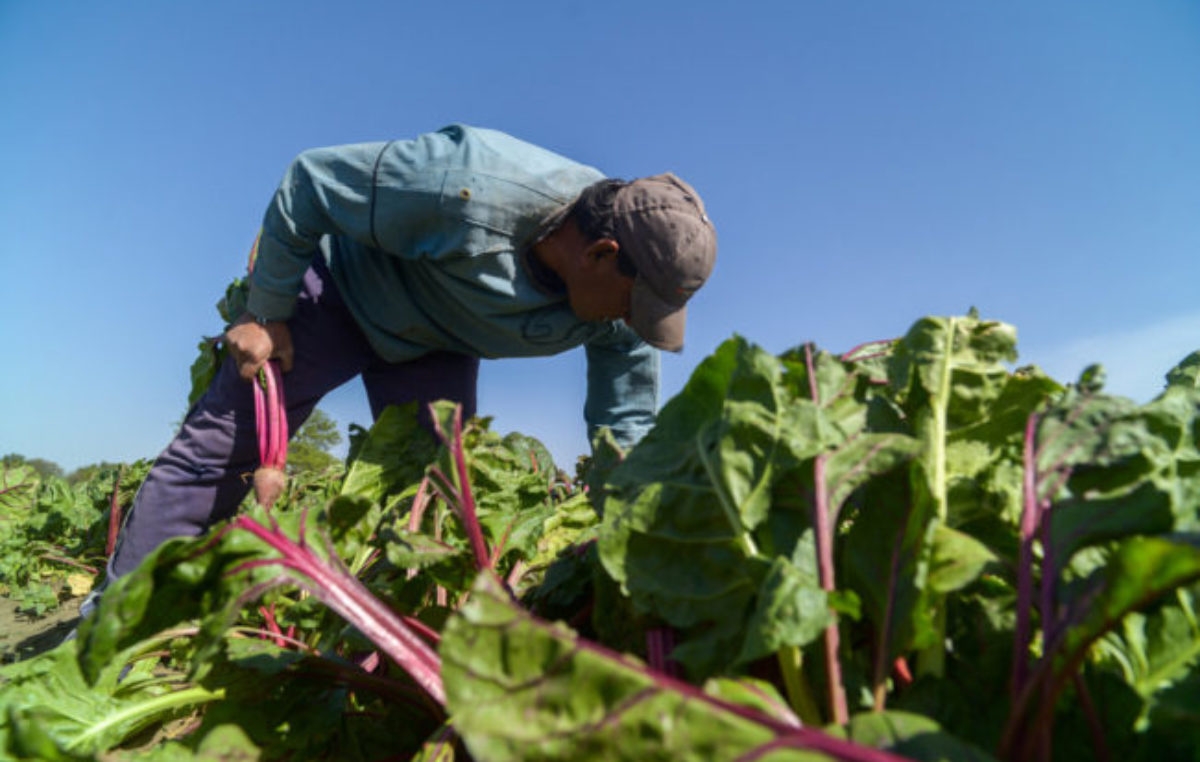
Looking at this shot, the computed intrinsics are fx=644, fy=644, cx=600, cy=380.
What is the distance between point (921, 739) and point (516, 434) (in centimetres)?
249

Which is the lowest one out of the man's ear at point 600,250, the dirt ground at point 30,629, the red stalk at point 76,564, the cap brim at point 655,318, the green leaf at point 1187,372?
the dirt ground at point 30,629

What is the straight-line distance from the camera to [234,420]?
334cm

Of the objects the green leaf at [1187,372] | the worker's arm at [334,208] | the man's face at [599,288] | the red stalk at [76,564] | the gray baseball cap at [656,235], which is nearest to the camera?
the green leaf at [1187,372]

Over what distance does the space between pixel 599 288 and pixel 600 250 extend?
0.23 metres

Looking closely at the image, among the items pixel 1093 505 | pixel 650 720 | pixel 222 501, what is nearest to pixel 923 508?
pixel 1093 505

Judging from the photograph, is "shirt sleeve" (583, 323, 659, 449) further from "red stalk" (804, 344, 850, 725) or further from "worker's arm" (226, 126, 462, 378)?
"red stalk" (804, 344, 850, 725)

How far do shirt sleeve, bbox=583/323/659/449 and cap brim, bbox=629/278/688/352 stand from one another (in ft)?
1.86

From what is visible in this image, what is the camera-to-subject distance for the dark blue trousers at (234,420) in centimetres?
326

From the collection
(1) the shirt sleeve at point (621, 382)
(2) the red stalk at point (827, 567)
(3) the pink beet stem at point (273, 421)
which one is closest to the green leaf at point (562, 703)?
(2) the red stalk at point (827, 567)

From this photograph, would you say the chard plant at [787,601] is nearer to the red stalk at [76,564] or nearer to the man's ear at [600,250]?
the man's ear at [600,250]

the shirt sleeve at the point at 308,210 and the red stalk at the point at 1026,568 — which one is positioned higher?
the shirt sleeve at the point at 308,210

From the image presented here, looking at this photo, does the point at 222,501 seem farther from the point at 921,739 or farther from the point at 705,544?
the point at 921,739

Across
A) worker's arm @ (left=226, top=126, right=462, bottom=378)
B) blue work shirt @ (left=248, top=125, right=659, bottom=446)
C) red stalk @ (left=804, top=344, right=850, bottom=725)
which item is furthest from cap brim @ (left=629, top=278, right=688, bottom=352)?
red stalk @ (left=804, top=344, right=850, bottom=725)

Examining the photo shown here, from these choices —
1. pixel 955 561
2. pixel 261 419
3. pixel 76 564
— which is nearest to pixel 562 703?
pixel 955 561
